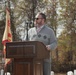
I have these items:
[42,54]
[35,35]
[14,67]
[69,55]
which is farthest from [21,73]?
[69,55]

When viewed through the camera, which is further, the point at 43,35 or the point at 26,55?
the point at 43,35

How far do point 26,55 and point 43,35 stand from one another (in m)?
0.51

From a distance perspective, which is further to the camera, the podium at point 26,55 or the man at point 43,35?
the man at point 43,35

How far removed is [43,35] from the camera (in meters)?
3.34

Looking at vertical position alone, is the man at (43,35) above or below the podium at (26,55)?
above

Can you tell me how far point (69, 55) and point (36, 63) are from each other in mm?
16310

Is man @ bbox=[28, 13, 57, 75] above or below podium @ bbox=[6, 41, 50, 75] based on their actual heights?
above

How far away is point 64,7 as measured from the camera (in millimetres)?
18094

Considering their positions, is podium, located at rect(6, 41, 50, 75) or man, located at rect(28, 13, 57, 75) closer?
podium, located at rect(6, 41, 50, 75)

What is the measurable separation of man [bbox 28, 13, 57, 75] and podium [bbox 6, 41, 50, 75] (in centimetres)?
26

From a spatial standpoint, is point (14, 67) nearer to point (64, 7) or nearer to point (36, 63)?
point (36, 63)

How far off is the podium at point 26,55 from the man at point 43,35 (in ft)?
0.86

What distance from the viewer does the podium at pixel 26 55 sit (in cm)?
291

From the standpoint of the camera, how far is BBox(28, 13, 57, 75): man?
329cm
